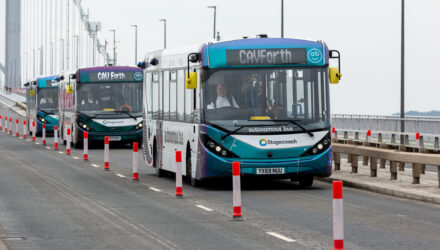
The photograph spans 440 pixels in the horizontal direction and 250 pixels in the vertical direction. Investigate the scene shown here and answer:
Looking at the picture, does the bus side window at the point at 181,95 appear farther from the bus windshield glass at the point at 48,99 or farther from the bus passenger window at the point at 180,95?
the bus windshield glass at the point at 48,99

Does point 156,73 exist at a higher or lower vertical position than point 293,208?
higher

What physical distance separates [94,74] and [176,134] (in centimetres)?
1765

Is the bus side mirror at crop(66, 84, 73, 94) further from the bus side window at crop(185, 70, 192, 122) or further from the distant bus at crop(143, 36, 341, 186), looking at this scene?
the distant bus at crop(143, 36, 341, 186)

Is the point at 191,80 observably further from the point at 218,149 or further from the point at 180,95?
the point at 180,95

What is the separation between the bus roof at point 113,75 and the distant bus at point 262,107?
59.7 feet

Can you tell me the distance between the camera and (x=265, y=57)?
21.0m

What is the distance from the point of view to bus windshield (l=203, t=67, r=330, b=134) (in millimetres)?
20656

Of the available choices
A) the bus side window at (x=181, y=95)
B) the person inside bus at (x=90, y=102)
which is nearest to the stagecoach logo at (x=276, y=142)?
the bus side window at (x=181, y=95)

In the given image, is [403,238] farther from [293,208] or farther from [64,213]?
[64,213]

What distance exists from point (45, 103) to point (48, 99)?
0.86 ft

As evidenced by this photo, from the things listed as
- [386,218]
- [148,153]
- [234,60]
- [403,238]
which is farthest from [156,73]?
[403,238]

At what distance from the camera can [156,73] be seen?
2559cm

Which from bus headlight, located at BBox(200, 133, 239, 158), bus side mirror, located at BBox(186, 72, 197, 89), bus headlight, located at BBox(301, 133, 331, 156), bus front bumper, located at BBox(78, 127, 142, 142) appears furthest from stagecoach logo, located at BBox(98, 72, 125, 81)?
bus headlight, located at BBox(301, 133, 331, 156)

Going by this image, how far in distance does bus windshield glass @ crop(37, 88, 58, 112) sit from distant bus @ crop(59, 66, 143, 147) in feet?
53.1
